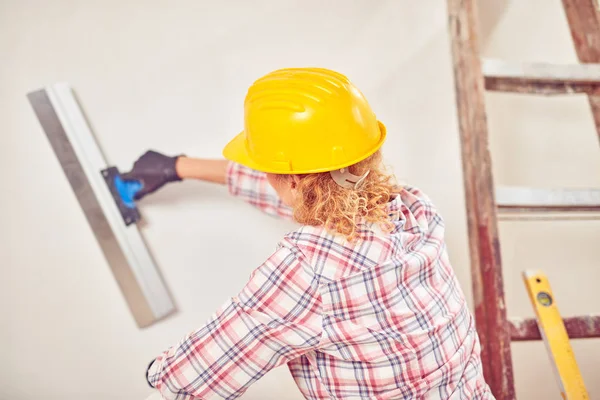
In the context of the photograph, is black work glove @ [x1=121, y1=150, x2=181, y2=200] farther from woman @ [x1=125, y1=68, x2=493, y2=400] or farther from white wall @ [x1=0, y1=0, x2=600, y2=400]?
woman @ [x1=125, y1=68, x2=493, y2=400]

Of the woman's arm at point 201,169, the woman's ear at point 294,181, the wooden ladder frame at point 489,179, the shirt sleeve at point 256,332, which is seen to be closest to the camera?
the shirt sleeve at point 256,332

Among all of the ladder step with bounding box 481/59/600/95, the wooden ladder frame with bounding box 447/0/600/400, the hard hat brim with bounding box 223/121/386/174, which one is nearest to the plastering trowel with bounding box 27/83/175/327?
the hard hat brim with bounding box 223/121/386/174

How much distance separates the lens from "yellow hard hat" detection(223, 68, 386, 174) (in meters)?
0.95

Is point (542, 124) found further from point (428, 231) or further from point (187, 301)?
point (187, 301)

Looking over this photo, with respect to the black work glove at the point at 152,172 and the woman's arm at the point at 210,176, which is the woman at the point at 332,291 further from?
the black work glove at the point at 152,172

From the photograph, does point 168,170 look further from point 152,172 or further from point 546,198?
point 546,198

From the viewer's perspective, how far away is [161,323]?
1.53 m

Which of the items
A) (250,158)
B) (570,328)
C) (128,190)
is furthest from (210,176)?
(570,328)

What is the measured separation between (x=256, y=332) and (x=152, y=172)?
2.28 feet

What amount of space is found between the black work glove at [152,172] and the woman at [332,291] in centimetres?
44

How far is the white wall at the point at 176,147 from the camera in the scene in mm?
1471

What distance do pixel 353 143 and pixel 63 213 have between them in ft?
3.15

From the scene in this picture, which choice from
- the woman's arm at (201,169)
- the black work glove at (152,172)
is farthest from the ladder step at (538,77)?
the black work glove at (152,172)

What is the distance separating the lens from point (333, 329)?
890mm
